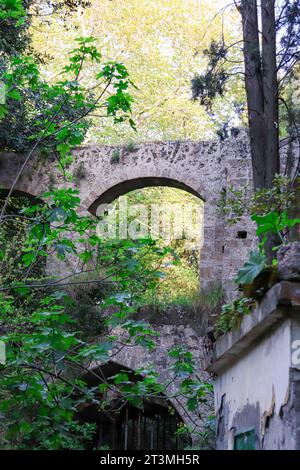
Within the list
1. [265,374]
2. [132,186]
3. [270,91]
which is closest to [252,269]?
[265,374]

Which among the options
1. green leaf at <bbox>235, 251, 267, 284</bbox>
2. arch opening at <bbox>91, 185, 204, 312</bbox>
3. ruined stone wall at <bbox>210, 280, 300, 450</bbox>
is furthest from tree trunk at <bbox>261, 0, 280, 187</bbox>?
arch opening at <bbox>91, 185, 204, 312</bbox>

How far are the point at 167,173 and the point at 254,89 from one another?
362 centimetres

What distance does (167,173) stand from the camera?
1159 centimetres

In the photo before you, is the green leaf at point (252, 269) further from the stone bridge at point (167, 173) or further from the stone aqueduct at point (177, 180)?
the stone bridge at point (167, 173)

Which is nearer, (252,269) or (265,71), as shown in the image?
(252,269)

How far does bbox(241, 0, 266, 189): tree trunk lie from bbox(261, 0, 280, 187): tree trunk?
5 centimetres

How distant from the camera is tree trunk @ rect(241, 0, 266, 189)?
7883 mm

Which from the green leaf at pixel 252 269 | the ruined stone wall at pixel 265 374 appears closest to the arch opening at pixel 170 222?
the ruined stone wall at pixel 265 374

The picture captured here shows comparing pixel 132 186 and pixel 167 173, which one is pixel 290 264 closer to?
pixel 167 173

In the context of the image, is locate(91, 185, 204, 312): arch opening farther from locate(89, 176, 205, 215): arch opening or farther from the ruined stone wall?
the ruined stone wall

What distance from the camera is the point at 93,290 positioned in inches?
408

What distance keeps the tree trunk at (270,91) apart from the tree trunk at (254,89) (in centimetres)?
5

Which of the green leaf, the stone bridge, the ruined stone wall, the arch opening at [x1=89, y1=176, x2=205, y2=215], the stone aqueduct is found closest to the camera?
the ruined stone wall

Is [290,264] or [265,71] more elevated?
[265,71]
